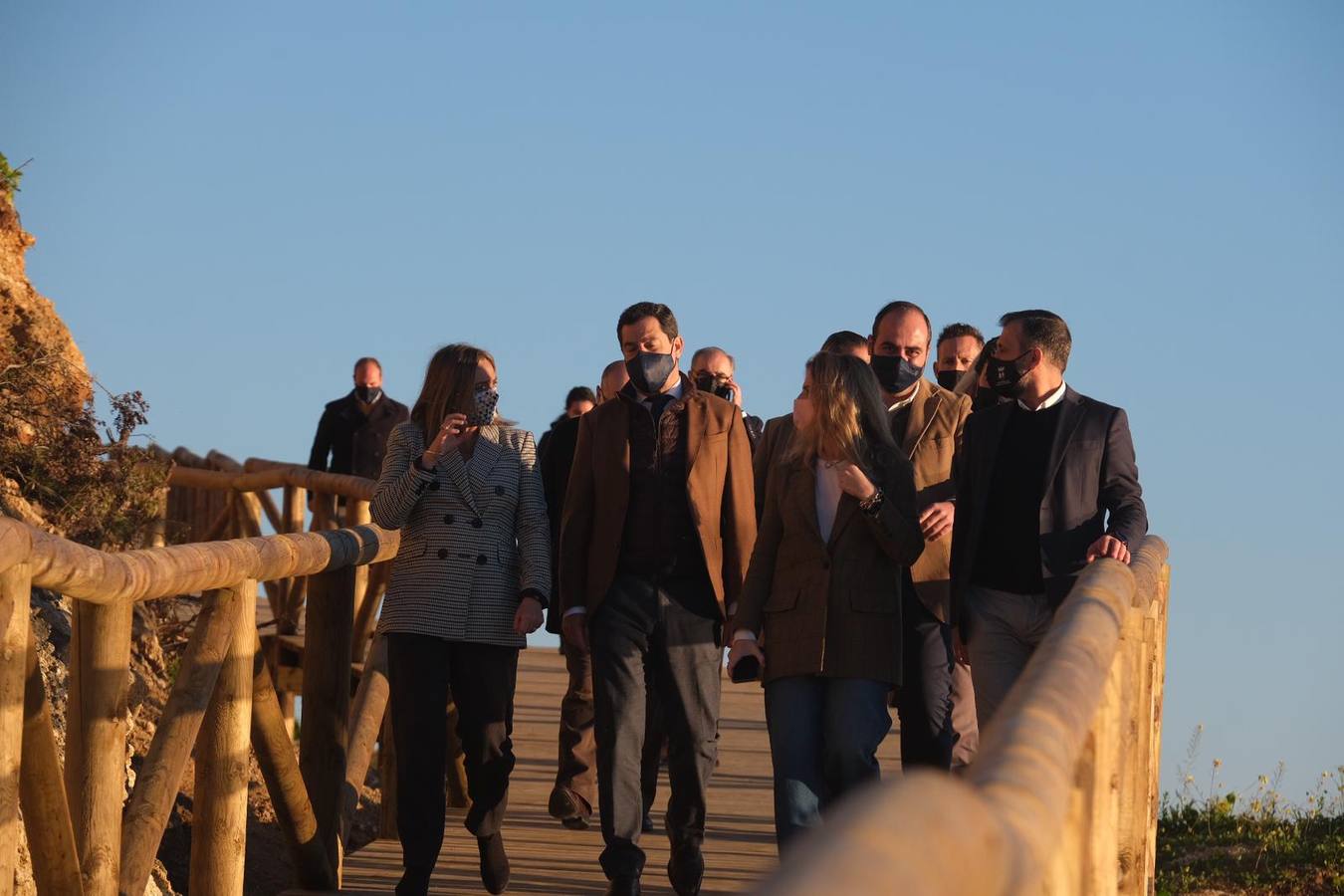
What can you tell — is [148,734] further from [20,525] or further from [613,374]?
[20,525]

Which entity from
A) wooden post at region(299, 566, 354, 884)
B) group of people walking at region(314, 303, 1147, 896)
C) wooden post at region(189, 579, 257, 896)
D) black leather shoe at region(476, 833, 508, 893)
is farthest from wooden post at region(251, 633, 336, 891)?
black leather shoe at region(476, 833, 508, 893)

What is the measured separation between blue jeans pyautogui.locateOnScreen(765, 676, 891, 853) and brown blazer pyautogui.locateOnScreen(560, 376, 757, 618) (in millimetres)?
713

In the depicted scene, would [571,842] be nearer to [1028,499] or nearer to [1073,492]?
[1028,499]

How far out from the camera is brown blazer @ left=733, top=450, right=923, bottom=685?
5793mm

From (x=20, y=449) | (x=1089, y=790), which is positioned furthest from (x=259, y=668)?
(x=20, y=449)

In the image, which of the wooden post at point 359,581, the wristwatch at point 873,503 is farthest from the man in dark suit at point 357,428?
the wristwatch at point 873,503

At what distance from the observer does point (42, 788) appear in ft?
13.7

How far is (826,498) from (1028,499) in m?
0.68

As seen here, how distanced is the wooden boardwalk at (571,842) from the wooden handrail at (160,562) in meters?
1.49

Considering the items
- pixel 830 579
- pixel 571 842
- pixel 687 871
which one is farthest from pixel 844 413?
pixel 571 842

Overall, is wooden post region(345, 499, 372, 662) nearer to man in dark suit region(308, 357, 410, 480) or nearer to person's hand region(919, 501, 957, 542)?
man in dark suit region(308, 357, 410, 480)

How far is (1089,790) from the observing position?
3320 mm

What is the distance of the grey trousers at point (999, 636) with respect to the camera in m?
6.05

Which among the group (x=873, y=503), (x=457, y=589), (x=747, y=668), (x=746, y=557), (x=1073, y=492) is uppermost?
(x=1073, y=492)
